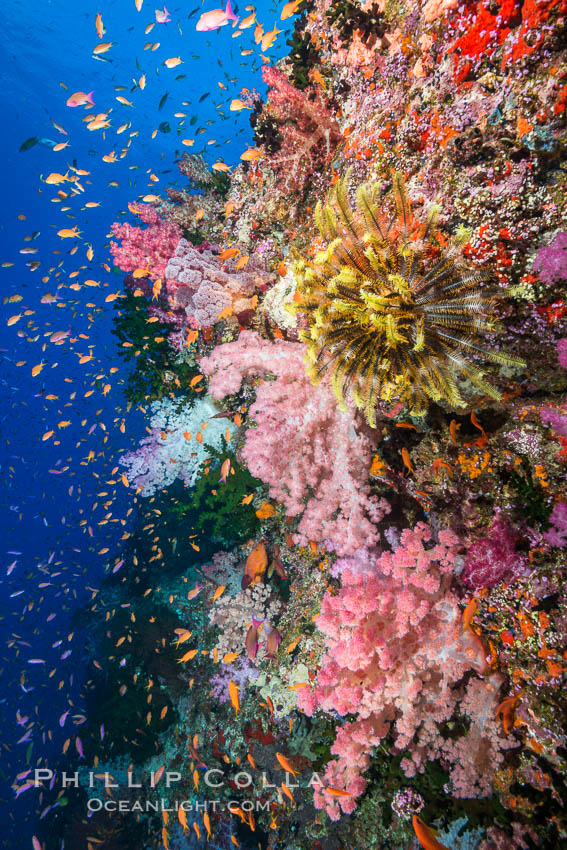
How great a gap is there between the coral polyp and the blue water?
7.24 metres

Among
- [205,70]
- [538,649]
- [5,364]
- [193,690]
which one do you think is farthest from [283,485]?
[205,70]

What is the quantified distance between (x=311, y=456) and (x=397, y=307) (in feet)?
6.98

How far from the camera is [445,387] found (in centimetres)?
274

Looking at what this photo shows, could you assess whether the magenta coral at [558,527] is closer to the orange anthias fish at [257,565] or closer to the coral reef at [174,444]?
the orange anthias fish at [257,565]

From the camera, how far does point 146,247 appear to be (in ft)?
23.4

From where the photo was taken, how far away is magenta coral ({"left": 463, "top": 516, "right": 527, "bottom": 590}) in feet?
9.78

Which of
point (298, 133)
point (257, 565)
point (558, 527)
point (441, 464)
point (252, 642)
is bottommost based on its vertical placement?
point (252, 642)

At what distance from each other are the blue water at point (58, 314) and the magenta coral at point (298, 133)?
5322 millimetres

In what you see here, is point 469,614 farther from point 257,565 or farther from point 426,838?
point 257,565

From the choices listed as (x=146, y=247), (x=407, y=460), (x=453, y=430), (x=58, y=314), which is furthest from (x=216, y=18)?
(x=58, y=314)

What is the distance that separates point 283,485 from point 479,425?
2.34 meters

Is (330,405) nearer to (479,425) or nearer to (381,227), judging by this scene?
(479,425)

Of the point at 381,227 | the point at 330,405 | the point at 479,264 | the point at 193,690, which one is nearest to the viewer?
the point at 479,264

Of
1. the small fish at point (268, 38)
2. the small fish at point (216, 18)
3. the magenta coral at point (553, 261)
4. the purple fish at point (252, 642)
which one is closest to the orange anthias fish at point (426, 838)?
the purple fish at point (252, 642)
